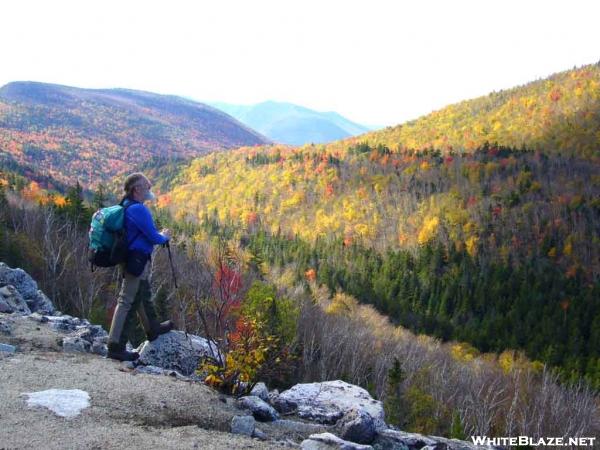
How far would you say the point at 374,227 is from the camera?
464 ft

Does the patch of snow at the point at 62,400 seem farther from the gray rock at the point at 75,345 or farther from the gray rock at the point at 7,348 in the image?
the gray rock at the point at 75,345

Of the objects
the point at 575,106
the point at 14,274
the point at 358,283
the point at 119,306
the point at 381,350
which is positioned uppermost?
the point at 575,106

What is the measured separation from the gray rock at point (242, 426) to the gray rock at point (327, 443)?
636mm

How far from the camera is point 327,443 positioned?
600 cm

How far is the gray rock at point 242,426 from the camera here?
5.93 metres

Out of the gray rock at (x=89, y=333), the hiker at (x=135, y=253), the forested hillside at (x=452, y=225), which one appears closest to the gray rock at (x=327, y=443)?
the hiker at (x=135, y=253)

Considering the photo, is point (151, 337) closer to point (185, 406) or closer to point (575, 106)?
point (185, 406)

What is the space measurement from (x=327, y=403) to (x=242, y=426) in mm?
2153

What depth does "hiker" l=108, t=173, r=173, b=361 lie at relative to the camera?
736cm

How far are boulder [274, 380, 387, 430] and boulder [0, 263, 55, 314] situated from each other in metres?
7.33

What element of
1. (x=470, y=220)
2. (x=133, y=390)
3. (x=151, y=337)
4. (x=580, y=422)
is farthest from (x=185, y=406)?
(x=470, y=220)

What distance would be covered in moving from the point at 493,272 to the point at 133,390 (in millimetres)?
108131

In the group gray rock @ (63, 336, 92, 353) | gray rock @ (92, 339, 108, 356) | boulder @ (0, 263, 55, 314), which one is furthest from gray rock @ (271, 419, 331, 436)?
boulder @ (0, 263, 55, 314)

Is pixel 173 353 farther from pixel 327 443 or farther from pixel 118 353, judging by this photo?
pixel 327 443
